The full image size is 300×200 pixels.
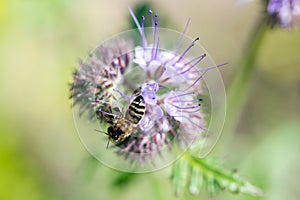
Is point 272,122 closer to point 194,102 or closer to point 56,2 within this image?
point 56,2

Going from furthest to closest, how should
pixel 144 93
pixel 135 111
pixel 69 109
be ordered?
pixel 69 109
pixel 144 93
pixel 135 111

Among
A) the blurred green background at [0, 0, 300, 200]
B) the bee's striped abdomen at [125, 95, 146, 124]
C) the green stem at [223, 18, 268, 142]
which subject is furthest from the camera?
the blurred green background at [0, 0, 300, 200]

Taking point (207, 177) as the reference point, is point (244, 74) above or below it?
above

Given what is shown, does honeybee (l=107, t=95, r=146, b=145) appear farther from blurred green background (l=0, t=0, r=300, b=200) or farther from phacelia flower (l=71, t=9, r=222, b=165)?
blurred green background (l=0, t=0, r=300, b=200)

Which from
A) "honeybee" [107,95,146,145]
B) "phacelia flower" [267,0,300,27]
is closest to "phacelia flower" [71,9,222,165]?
"honeybee" [107,95,146,145]

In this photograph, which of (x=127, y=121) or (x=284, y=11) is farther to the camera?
(x=284, y=11)

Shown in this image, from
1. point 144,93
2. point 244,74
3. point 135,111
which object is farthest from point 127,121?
point 244,74

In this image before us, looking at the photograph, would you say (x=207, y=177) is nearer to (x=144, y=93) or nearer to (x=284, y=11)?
(x=144, y=93)
